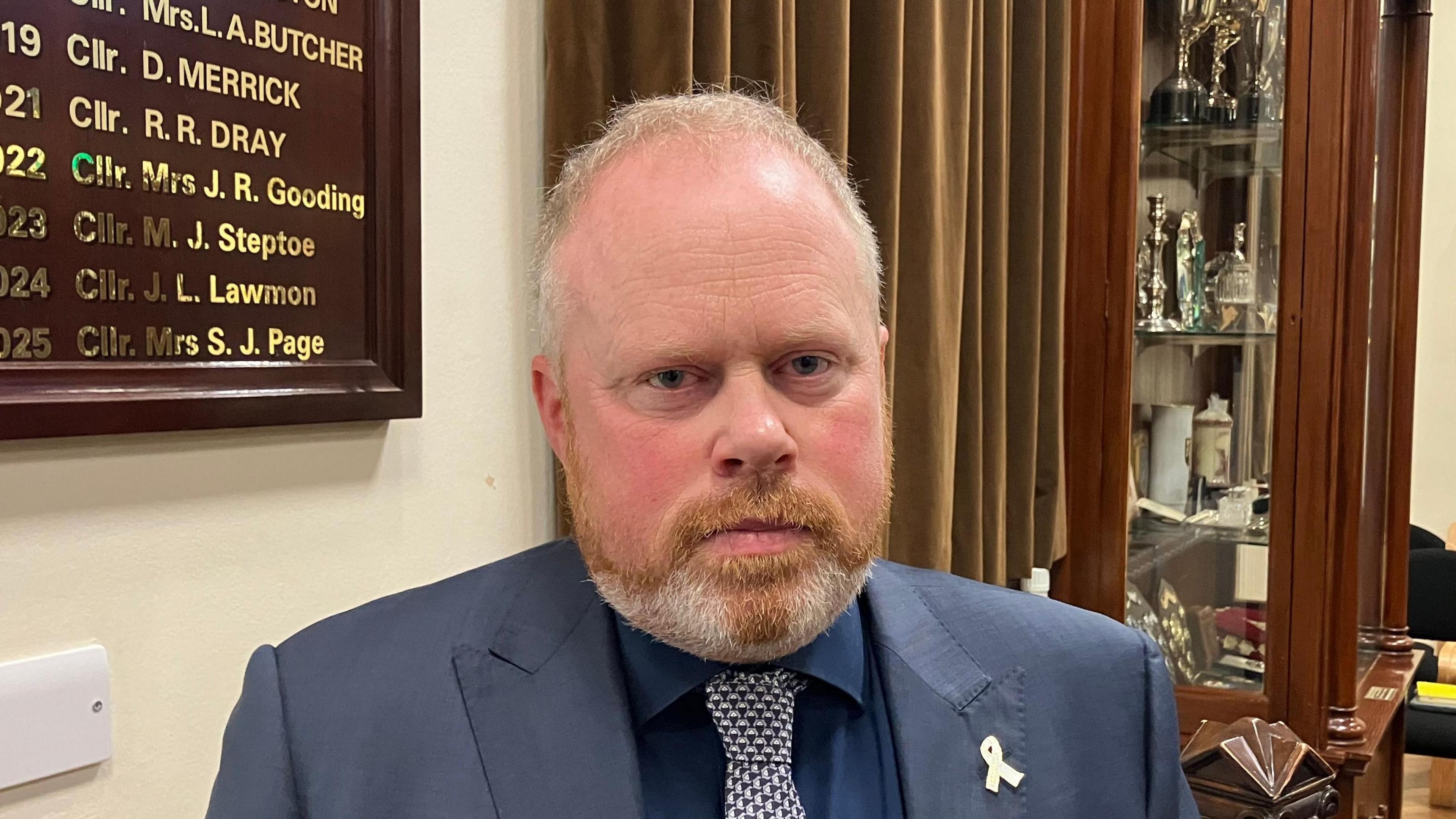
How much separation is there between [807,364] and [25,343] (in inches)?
25.6

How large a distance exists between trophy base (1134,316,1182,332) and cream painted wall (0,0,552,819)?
145cm

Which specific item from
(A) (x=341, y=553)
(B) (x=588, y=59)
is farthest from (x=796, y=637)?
(B) (x=588, y=59)

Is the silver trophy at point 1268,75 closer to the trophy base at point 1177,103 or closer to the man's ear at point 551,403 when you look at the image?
the trophy base at point 1177,103

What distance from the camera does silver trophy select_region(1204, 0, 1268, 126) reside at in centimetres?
238

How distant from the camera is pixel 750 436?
→ 929 millimetres

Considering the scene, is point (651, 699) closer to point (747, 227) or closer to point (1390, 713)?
point (747, 227)

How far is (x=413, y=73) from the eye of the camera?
4.15ft

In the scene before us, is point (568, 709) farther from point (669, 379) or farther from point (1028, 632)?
point (1028, 632)

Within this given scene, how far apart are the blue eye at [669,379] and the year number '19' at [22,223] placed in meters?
0.52

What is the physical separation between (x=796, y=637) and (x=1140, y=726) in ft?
1.33

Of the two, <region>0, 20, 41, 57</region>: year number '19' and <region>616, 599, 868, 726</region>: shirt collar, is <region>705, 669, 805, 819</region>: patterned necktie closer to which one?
<region>616, 599, 868, 726</region>: shirt collar

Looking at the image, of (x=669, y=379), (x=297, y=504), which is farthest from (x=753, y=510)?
(x=297, y=504)

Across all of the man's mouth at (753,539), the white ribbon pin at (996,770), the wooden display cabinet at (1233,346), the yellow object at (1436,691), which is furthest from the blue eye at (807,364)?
the yellow object at (1436,691)

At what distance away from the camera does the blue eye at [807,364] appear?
985 mm
